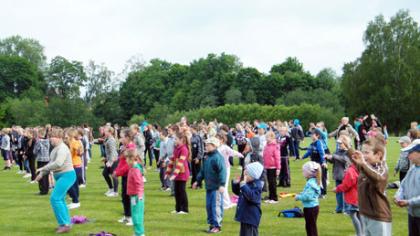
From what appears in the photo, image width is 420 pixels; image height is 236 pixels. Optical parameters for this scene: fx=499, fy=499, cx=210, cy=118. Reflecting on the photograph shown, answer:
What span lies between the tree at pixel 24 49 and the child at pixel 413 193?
9746cm

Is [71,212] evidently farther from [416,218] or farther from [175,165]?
[416,218]

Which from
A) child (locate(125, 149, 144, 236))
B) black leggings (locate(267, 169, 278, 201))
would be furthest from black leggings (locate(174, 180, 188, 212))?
black leggings (locate(267, 169, 278, 201))

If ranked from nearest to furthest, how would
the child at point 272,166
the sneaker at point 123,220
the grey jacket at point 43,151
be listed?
the sneaker at point 123,220
the child at point 272,166
the grey jacket at point 43,151

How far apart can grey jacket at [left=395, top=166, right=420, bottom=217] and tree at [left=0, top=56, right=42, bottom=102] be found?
85862 mm

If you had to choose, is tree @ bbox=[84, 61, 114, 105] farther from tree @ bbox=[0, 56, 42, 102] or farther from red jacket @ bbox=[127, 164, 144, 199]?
red jacket @ bbox=[127, 164, 144, 199]

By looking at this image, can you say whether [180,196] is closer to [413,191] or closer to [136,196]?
[136,196]

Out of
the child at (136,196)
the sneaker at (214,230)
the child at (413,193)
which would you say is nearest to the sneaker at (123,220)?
the child at (136,196)

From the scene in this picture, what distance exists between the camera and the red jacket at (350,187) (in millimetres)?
8758

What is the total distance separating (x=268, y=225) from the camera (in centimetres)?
1101

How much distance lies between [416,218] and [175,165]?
6.38 metres

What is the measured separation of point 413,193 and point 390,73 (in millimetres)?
57322

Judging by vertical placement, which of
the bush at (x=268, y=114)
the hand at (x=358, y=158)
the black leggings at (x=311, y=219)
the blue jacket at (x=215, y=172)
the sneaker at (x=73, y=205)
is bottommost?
the sneaker at (x=73, y=205)

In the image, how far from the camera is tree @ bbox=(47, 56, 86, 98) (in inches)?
3644

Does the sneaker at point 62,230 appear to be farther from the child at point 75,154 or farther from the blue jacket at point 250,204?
the blue jacket at point 250,204
